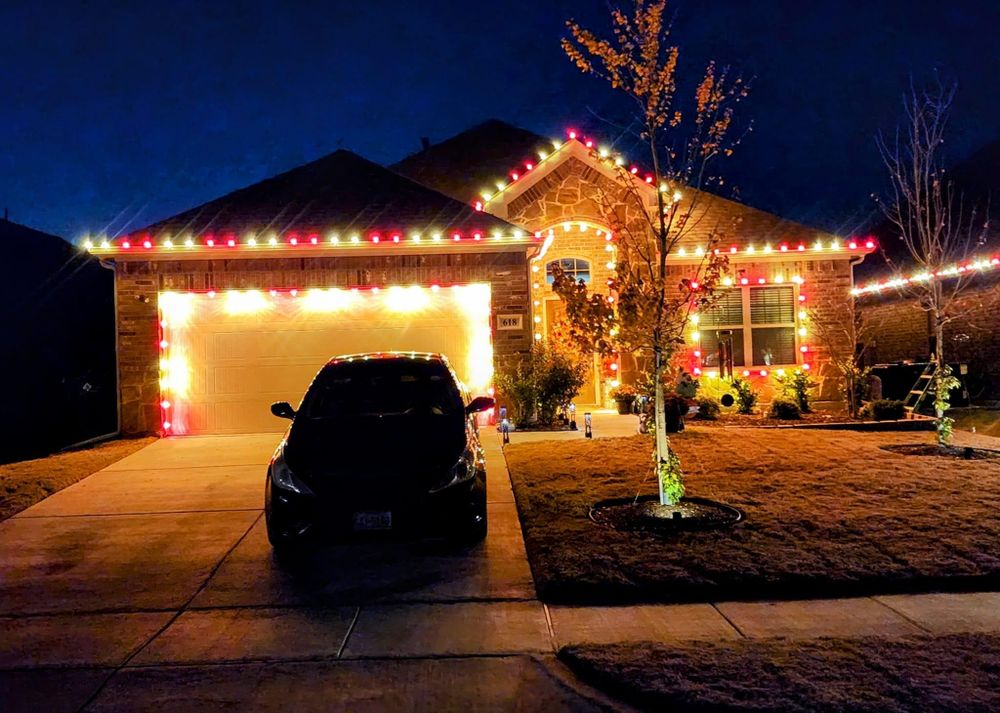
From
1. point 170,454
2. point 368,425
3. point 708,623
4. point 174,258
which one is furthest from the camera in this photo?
point 174,258

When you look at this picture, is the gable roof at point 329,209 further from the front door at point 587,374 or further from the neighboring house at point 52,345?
the neighboring house at point 52,345

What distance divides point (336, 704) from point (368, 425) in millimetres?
3011

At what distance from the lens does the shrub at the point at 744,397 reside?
1375 cm

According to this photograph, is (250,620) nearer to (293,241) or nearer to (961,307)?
(293,241)

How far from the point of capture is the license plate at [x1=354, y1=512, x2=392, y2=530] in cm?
568

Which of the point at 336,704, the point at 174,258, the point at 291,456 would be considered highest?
the point at 174,258

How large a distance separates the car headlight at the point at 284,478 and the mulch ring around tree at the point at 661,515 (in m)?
2.52

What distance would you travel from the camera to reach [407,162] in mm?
20016

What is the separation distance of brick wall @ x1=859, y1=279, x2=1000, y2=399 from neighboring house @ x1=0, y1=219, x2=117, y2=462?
661 inches

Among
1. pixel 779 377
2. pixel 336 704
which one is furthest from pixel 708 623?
pixel 779 377

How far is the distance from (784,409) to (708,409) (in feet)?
4.07

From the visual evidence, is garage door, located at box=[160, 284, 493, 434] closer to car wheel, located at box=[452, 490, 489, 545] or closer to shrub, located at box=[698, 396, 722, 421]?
shrub, located at box=[698, 396, 722, 421]

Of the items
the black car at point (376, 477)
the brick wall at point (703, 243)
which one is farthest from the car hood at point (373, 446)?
the brick wall at point (703, 243)

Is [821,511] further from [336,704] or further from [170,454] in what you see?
[170,454]
